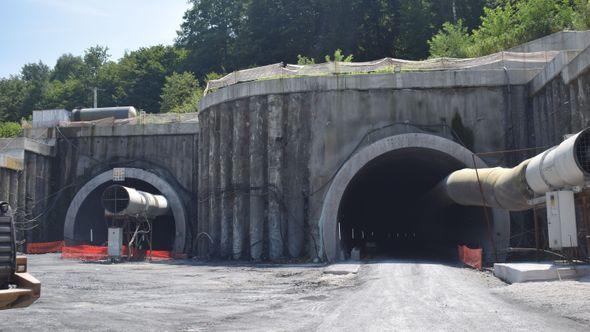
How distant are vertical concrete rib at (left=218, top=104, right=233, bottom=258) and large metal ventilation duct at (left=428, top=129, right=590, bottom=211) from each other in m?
8.74

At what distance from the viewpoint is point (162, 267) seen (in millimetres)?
23375

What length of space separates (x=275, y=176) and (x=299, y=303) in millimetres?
11381

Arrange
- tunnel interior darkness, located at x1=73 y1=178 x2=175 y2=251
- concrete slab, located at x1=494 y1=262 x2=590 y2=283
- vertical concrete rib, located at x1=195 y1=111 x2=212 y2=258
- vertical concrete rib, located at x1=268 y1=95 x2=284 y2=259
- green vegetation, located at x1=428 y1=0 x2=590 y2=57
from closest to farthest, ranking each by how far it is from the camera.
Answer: concrete slab, located at x1=494 y1=262 x2=590 y2=283 → vertical concrete rib, located at x1=268 y1=95 x2=284 y2=259 → vertical concrete rib, located at x1=195 y1=111 x2=212 y2=258 → tunnel interior darkness, located at x1=73 y1=178 x2=175 y2=251 → green vegetation, located at x1=428 y1=0 x2=590 y2=57

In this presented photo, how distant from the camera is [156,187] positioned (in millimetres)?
33156

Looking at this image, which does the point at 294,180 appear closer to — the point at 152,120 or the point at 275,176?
the point at 275,176

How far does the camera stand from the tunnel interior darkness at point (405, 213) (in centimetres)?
2588

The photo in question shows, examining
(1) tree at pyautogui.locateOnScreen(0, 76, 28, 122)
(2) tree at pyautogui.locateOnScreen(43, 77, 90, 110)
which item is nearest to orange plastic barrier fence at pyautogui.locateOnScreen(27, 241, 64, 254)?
(2) tree at pyautogui.locateOnScreen(43, 77, 90, 110)

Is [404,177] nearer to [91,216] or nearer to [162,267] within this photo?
[162,267]

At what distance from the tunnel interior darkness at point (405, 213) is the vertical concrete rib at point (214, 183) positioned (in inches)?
199

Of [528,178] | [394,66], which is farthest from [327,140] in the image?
[528,178]

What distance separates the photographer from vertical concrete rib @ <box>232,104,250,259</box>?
24.5 m

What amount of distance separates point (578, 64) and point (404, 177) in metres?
→ 16.5

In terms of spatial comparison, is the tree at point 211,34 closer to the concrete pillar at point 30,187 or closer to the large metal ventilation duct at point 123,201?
the concrete pillar at point 30,187

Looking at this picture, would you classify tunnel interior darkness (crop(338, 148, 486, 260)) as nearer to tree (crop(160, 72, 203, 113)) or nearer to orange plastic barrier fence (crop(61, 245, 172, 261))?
orange plastic barrier fence (crop(61, 245, 172, 261))
